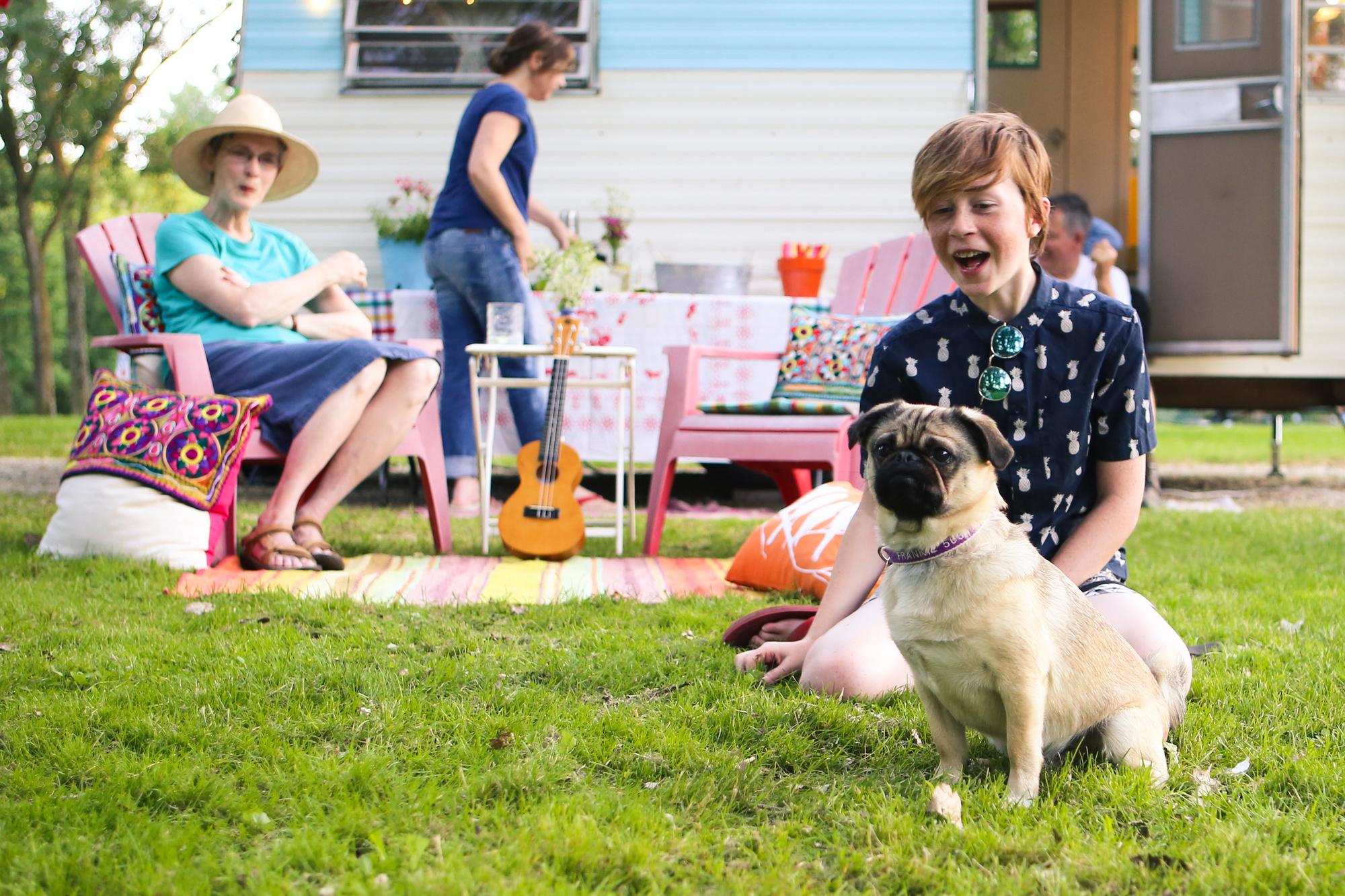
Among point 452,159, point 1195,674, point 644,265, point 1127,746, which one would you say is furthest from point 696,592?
point 644,265

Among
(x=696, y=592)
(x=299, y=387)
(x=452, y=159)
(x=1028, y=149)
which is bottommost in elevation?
(x=696, y=592)

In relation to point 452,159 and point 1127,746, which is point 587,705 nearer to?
point 1127,746

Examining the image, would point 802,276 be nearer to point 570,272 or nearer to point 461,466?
point 570,272

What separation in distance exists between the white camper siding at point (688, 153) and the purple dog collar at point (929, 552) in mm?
5909

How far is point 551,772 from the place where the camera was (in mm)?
2105

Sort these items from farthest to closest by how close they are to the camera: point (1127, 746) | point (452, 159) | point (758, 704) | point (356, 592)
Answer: point (452, 159) → point (356, 592) → point (758, 704) → point (1127, 746)

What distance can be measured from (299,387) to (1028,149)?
3.09 metres

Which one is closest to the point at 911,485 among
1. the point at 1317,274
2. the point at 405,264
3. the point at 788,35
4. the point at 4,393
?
the point at 405,264

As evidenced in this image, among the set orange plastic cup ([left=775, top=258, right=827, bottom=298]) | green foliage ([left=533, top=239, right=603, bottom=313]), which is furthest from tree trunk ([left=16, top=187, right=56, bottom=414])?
green foliage ([left=533, top=239, right=603, bottom=313])

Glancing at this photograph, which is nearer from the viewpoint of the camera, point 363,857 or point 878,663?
point 363,857

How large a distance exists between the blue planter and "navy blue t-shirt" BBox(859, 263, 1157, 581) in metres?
5.40

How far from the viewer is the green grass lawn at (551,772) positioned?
5.67 ft

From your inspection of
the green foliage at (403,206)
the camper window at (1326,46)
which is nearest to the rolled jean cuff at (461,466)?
the green foliage at (403,206)

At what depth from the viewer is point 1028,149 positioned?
2.39 m
